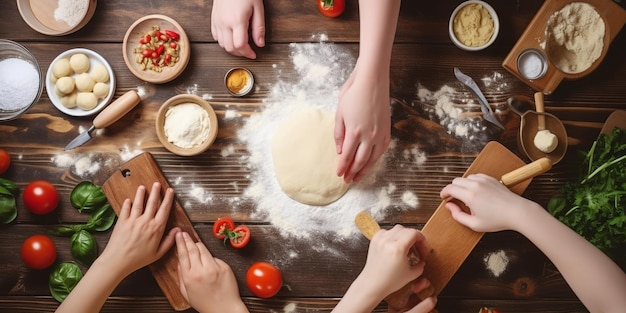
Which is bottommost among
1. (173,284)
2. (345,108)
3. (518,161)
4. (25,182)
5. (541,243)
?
(173,284)

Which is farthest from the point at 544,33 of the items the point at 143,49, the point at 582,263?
the point at 143,49

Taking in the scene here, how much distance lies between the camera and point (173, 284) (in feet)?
5.25

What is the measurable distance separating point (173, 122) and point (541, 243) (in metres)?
1.10

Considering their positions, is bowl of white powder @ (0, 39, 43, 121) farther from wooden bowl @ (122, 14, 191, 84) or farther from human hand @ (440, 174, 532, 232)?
human hand @ (440, 174, 532, 232)

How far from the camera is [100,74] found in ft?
5.35

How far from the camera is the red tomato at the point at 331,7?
1.63m

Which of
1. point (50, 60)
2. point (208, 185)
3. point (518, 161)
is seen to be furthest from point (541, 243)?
point (50, 60)

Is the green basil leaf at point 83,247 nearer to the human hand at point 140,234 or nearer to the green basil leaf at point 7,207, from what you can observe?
the human hand at point 140,234

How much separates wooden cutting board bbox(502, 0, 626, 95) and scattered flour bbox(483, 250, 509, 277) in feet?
1.76

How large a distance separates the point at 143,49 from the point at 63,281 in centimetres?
74

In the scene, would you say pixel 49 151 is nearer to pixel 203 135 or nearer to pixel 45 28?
pixel 45 28

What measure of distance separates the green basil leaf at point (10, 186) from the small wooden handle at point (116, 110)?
1.06 feet

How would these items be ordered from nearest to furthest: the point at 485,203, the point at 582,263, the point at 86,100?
the point at 582,263 → the point at 485,203 → the point at 86,100

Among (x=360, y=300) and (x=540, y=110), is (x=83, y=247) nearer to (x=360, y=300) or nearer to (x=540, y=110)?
(x=360, y=300)
